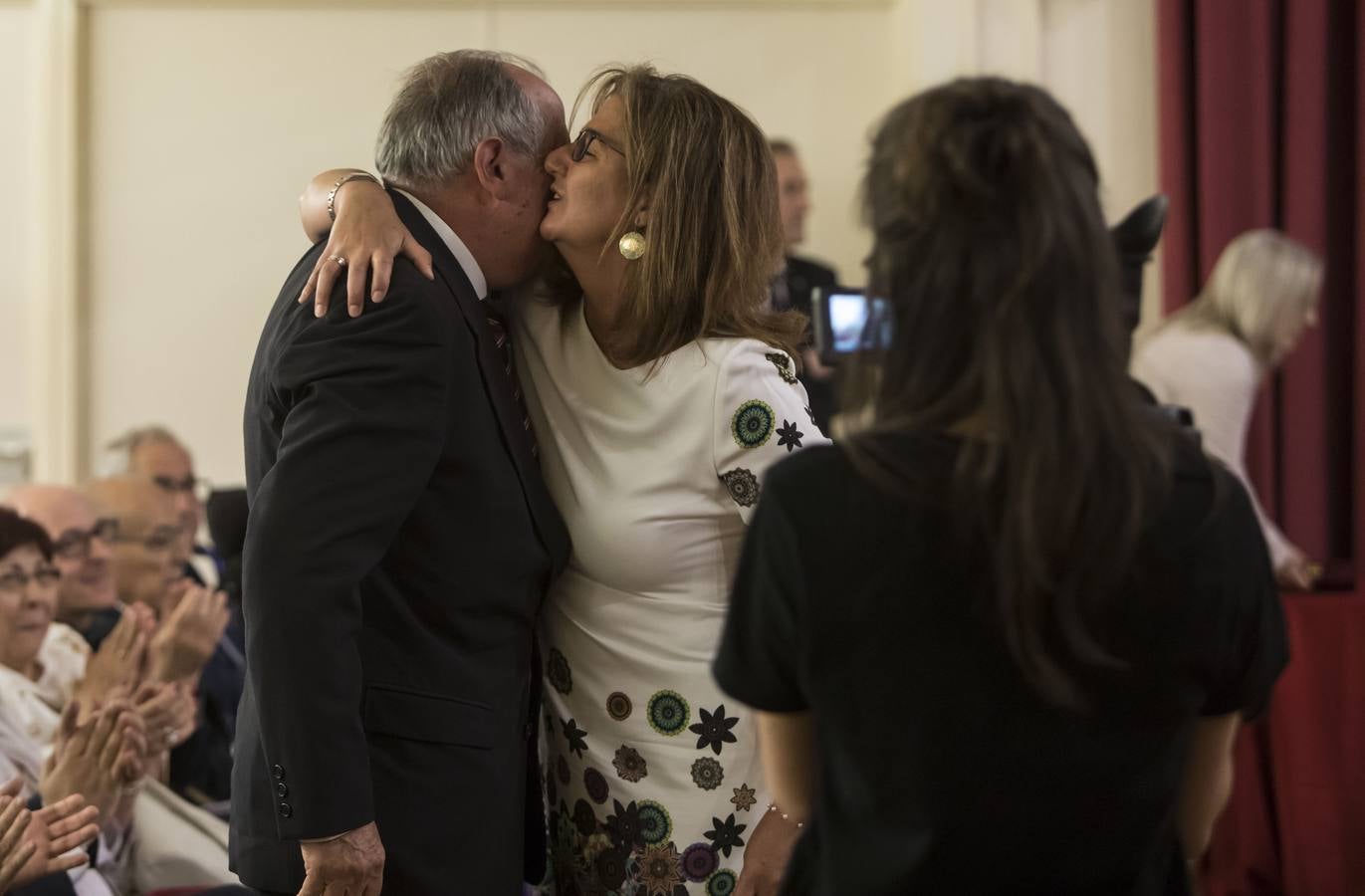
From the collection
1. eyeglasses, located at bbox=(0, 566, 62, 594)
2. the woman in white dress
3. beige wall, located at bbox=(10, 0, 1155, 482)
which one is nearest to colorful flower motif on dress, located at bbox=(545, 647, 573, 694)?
the woman in white dress

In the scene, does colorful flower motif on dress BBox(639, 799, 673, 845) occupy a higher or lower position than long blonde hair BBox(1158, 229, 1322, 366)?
lower

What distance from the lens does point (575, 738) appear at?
1582mm

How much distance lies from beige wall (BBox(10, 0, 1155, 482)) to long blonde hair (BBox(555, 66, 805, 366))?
290cm

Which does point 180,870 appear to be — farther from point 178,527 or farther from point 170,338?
point 170,338

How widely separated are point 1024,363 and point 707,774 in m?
0.72

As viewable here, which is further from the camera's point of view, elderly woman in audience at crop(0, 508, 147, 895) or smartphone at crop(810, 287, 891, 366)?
elderly woman in audience at crop(0, 508, 147, 895)

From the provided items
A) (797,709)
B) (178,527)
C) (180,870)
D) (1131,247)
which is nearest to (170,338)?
(178,527)

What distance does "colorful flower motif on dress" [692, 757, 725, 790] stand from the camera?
152 cm

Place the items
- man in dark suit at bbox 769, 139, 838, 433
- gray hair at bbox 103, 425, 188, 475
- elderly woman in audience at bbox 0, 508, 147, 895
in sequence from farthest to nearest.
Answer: man in dark suit at bbox 769, 139, 838, 433 < gray hair at bbox 103, 425, 188, 475 < elderly woman in audience at bbox 0, 508, 147, 895

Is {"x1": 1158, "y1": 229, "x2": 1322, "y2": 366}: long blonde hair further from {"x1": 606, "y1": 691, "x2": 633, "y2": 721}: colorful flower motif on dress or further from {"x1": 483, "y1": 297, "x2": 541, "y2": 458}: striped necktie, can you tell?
{"x1": 606, "y1": 691, "x2": 633, "y2": 721}: colorful flower motif on dress

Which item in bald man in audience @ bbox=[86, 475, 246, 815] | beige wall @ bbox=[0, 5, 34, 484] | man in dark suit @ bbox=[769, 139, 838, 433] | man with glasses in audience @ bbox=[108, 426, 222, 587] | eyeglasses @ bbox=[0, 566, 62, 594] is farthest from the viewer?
beige wall @ bbox=[0, 5, 34, 484]

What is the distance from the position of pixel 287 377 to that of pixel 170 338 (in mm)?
3330

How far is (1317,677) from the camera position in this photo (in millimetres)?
3146

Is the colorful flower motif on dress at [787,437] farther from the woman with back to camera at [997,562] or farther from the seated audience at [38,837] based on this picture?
the seated audience at [38,837]
